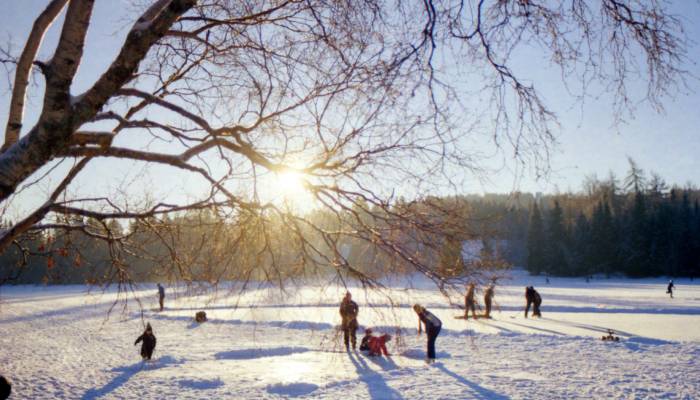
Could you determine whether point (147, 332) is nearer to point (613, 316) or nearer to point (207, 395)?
point (207, 395)

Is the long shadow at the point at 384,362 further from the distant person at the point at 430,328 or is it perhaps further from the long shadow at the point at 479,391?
the long shadow at the point at 479,391

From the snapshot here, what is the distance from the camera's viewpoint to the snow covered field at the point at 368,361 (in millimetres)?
8930

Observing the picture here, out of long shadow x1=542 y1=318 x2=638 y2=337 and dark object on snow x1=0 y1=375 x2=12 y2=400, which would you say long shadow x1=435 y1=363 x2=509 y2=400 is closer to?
long shadow x1=542 y1=318 x2=638 y2=337

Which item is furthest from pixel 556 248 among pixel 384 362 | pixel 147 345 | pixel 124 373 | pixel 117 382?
pixel 117 382

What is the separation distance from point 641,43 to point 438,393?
726cm

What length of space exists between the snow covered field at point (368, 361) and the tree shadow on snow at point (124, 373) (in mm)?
36

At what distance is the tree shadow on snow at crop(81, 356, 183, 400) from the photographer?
10.2 meters

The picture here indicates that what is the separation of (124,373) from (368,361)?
6012mm

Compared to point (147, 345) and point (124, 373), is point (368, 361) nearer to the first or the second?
point (124, 373)

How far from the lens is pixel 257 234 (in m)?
4.80

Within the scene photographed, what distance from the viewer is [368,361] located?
12.2 metres

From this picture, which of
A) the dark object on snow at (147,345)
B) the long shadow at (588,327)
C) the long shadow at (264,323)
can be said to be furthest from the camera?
the long shadow at (264,323)

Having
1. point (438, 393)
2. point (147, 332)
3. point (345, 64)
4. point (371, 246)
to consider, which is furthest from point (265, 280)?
point (147, 332)

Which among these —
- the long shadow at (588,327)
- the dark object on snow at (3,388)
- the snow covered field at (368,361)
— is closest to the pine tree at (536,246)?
the snow covered field at (368,361)
